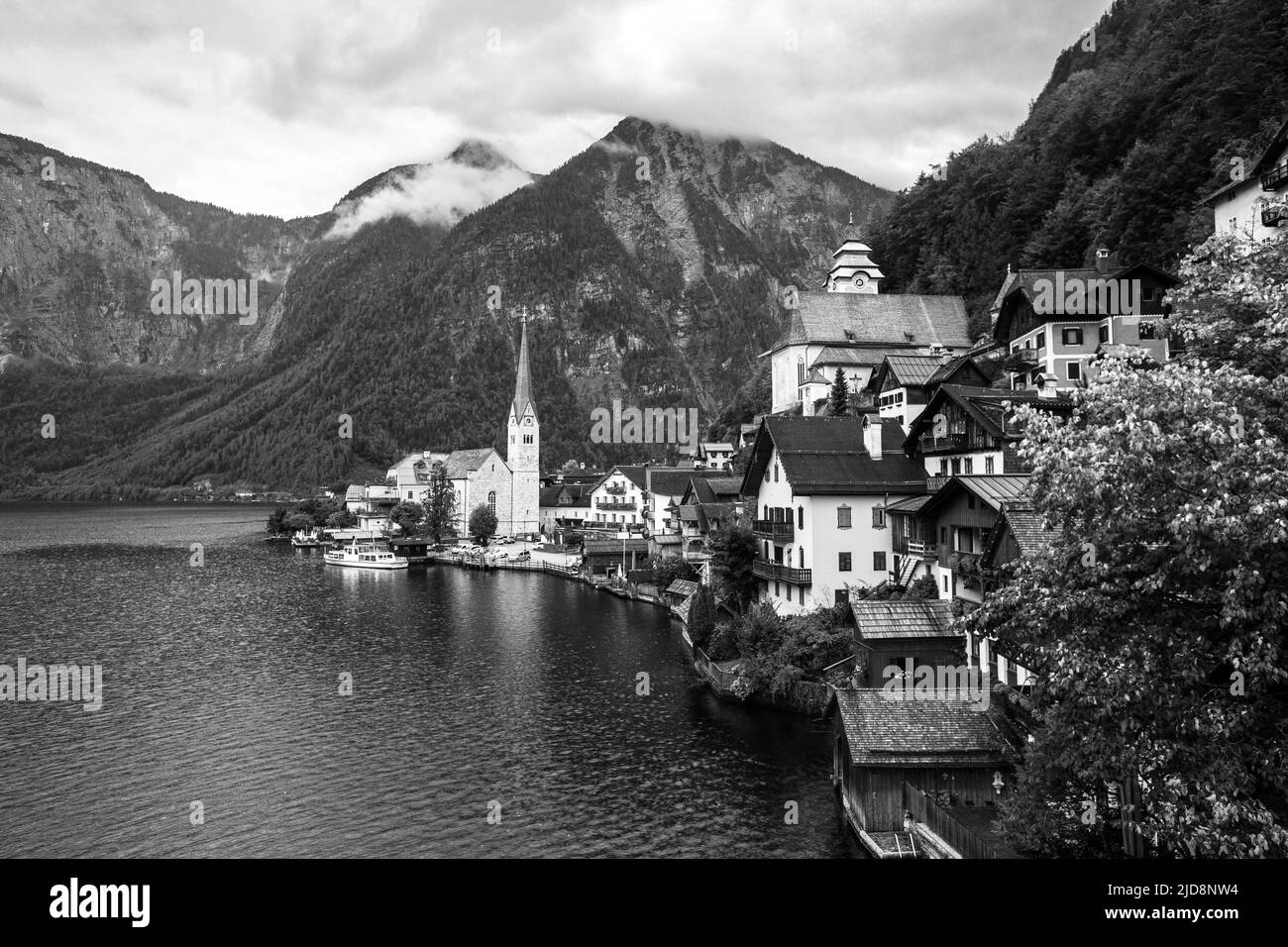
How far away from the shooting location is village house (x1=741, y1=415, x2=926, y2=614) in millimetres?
40812

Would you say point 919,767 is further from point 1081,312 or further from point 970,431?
point 1081,312

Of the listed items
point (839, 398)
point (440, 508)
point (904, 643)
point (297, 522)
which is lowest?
point (904, 643)

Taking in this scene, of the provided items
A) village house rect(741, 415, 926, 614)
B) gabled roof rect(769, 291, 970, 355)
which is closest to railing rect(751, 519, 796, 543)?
village house rect(741, 415, 926, 614)

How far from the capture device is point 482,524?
373ft

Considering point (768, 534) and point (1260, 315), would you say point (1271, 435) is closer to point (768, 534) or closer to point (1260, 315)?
point (1260, 315)

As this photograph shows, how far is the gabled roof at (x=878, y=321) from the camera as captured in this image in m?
77.8

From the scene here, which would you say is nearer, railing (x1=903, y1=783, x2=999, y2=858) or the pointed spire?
railing (x1=903, y1=783, x2=999, y2=858)

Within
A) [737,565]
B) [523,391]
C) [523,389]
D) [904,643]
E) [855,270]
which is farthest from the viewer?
[523,389]

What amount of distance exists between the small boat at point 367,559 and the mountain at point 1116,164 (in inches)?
2592

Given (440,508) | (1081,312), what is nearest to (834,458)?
(1081,312)

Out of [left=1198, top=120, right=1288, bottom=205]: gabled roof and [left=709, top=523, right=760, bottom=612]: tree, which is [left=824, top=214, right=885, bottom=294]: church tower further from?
[left=709, top=523, right=760, bottom=612]: tree

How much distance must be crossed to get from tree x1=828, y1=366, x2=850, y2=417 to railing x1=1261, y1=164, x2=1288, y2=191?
28.7 m

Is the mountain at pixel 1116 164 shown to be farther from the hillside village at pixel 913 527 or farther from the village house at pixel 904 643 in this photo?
the village house at pixel 904 643

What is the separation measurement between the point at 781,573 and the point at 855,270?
63563 millimetres
